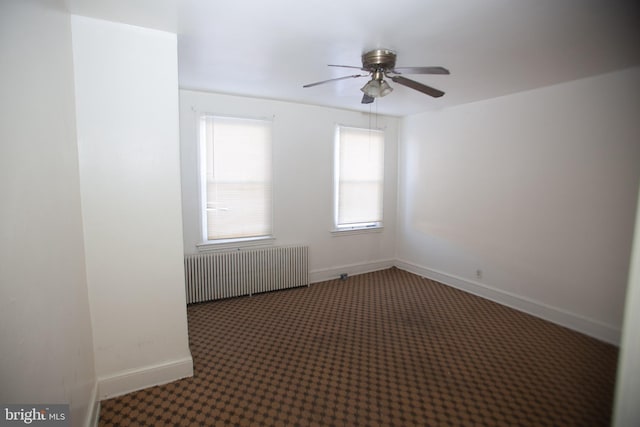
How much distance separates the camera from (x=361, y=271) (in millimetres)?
5277

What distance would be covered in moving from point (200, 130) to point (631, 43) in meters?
4.12

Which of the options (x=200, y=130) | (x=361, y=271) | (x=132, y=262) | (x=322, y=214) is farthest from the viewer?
(x=361, y=271)

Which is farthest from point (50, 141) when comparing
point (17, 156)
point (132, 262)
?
point (132, 262)

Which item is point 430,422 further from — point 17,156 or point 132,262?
point 17,156

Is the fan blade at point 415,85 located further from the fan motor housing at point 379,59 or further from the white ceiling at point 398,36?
the white ceiling at point 398,36

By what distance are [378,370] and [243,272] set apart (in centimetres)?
221

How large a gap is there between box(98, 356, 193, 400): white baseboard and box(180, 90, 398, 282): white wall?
5.65 ft

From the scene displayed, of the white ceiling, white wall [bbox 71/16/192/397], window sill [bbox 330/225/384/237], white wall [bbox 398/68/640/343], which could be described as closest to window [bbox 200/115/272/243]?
the white ceiling

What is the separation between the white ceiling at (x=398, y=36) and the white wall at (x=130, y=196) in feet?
0.81

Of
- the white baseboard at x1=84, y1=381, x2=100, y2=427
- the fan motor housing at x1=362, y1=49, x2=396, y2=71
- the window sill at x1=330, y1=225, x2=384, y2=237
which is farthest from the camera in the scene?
the window sill at x1=330, y1=225, x2=384, y2=237

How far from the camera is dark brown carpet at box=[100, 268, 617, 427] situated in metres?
2.12

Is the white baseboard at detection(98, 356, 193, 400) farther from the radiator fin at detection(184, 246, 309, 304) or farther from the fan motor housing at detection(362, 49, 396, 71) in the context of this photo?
the fan motor housing at detection(362, 49, 396, 71)

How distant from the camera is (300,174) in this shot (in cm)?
459

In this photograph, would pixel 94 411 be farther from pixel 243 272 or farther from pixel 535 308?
pixel 535 308
